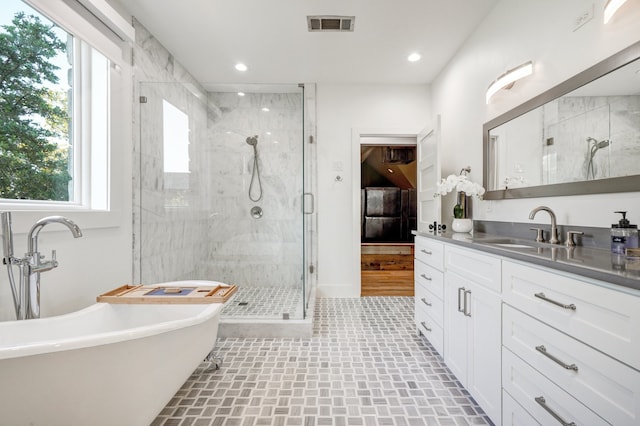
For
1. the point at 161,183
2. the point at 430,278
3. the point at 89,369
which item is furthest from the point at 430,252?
the point at 161,183

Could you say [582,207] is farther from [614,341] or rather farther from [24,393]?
[24,393]

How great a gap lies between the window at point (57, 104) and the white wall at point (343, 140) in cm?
203

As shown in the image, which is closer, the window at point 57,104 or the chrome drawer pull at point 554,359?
the chrome drawer pull at point 554,359

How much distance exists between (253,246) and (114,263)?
50.4 inches

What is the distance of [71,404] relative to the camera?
908 mm

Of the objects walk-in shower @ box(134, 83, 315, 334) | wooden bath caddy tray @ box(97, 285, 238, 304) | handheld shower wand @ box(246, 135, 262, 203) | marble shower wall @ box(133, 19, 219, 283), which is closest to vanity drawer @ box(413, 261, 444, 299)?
walk-in shower @ box(134, 83, 315, 334)

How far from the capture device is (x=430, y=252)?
77.5 inches

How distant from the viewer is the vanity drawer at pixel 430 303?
1.80 metres

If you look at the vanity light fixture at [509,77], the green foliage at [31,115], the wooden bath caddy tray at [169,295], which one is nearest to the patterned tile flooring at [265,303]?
the wooden bath caddy tray at [169,295]

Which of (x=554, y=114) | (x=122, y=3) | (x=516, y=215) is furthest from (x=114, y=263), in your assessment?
(x=554, y=114)

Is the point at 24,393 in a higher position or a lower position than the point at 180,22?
lower

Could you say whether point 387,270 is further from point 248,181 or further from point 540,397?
point 540,397

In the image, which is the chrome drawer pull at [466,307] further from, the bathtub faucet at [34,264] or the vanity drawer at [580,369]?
the bathtub faucet at [34,264]

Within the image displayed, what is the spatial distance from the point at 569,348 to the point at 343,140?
2.87 m
